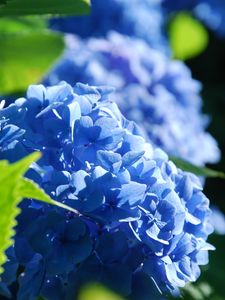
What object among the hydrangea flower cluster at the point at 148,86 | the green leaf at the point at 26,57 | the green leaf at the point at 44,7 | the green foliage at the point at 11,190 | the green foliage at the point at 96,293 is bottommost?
the hydrangea flower cluster at the point at 148,86

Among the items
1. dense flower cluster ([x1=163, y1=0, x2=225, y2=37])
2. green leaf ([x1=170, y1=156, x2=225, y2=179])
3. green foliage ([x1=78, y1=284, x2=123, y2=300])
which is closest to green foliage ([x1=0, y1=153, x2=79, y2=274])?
green foliage ([x1=78, y1=284, x2=123, y2=300])

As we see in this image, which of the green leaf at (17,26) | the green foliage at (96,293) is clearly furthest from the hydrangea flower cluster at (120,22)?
the green foliage at (96,293)

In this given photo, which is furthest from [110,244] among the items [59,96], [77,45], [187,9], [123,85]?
[187,9]

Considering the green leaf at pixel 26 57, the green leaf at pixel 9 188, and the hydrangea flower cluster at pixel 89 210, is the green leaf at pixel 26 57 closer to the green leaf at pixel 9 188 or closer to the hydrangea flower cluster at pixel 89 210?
the hydrangea flower cluster at pixel 89 210

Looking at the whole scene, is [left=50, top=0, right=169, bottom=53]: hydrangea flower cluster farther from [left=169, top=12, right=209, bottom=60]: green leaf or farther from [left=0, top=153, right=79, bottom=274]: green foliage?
[left=0, top=153, right=79, bottom=274]: green foliage

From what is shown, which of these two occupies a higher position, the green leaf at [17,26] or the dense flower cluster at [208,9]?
the green leaf at [17,26]

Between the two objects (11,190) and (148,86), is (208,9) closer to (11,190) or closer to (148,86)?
(148,86)

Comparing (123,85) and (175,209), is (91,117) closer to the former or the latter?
(175,209)
